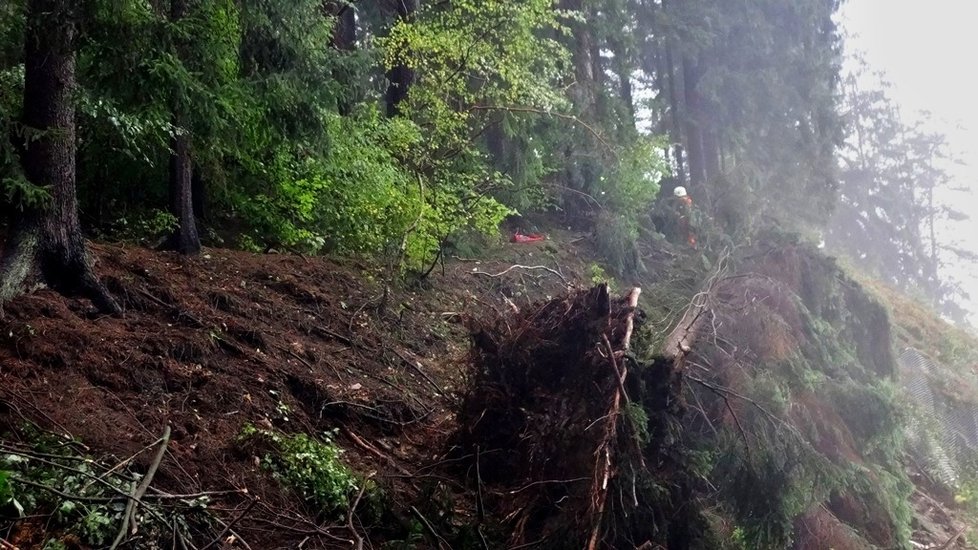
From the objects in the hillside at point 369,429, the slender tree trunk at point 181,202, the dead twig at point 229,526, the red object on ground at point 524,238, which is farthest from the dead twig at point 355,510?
the red object on ground at point 524,238

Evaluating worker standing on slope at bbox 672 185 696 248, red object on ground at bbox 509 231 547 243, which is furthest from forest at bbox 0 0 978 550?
worker standing on slope at bbox 672 185 696 248

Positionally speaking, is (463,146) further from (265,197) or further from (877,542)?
(877,542)

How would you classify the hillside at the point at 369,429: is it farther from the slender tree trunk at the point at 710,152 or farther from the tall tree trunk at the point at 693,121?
the slender tree trunk at the point at 710,152

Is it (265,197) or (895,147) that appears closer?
(265,197)

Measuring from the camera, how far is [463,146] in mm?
9852

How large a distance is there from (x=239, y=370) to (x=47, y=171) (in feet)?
6.16

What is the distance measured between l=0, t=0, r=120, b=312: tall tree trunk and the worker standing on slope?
1320cm

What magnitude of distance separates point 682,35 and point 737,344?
1459 centimetres

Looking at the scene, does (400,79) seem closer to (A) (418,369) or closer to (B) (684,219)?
(A) (418,369)

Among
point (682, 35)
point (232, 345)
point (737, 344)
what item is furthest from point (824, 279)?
point (682, 35)

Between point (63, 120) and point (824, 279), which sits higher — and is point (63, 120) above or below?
above

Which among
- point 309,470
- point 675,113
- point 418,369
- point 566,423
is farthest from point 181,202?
point 675,113

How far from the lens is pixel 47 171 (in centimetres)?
493

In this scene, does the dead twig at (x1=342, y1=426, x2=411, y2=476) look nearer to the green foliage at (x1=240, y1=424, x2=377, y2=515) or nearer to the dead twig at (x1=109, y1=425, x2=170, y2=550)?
the green foliage at (x1=240, y1=424, x2=377, y2=515)
